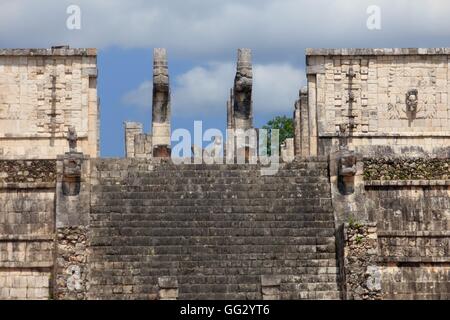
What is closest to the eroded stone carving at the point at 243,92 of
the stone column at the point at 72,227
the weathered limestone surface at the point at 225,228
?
the weathered limestone surface at the point at 225,228

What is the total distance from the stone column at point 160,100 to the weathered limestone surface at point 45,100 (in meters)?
1.43

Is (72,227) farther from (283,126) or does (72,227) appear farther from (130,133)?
(283,126)

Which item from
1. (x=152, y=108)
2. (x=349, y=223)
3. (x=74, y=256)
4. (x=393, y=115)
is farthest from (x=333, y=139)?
(x=74, y=256)

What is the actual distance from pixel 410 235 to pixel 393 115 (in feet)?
19.0

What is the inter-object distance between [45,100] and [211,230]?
24.5 ft

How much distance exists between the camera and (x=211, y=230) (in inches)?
1004

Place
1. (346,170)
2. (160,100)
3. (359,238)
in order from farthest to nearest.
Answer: (160,100) < (346,170) < (359,238)

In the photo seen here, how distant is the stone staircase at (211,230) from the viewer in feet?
80.6

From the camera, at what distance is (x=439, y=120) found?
31.5 metres

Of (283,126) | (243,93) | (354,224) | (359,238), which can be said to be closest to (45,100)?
(243,93)

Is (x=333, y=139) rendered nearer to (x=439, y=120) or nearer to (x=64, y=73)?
(x=439, y=120)

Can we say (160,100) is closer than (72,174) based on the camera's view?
No
